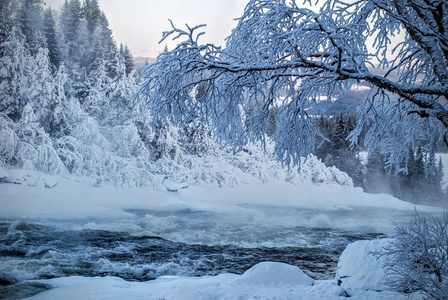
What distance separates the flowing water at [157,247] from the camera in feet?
13.0

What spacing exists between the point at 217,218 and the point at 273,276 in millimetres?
3733

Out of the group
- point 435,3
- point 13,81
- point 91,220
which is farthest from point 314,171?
point 13,81

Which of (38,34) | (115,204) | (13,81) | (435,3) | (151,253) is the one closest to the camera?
(435,3)

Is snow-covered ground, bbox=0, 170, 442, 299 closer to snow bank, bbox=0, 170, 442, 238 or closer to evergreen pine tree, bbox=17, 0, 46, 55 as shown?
snow bank, bbox=0, 170, 442, 238

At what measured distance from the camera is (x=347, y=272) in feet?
10.9

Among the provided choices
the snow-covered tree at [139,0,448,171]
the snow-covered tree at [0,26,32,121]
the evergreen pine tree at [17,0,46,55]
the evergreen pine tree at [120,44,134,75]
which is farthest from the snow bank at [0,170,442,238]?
the snow-covered tree at [139,0,448,171]

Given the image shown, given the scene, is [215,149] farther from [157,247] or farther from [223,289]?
[223,289]

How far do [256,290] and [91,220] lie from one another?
3.52 metres

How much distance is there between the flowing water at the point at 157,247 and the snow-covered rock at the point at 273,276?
4.41 feet

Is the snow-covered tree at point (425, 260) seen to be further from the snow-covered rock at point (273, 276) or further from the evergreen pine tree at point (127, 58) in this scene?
the evergreen pine tree at point (127, 58)

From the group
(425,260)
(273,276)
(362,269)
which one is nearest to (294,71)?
(425,260)

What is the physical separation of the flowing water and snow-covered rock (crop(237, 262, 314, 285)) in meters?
1.34

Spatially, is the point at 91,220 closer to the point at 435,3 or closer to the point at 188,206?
the point at 188,206

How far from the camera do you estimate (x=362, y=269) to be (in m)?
3.22
